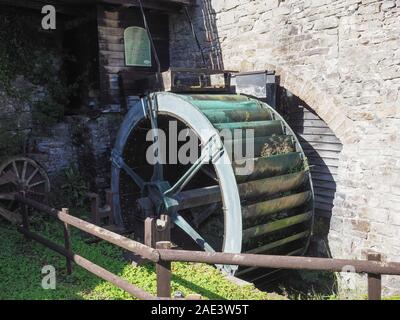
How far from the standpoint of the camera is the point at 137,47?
6.50 m

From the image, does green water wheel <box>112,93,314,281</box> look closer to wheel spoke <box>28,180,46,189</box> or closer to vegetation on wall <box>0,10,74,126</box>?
wheel spoke <box>28,180,46,189</box>

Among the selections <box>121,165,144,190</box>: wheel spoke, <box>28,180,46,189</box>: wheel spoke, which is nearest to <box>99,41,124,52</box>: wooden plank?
<box>121,165,144,190</box>: wheel spoke

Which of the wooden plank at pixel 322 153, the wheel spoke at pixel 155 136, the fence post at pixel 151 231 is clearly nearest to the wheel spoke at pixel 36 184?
the wheel spoke at pixel 155 136

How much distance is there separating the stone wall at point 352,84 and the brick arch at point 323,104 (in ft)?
0.04

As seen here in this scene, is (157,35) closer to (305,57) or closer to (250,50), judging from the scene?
(250,50)

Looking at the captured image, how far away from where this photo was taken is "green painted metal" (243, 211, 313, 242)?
172 inches

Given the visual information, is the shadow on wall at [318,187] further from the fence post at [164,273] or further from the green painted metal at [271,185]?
the fence post at [164,273]

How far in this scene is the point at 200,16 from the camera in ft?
21.7

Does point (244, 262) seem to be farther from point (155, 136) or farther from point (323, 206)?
point (323, 206)

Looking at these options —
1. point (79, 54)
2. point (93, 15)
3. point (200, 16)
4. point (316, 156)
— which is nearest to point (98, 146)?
point (79, 54)

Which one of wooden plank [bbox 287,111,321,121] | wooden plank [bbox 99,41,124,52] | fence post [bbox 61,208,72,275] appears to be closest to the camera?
fence post [bbox 61,208,72,275]

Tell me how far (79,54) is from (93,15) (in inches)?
27.2

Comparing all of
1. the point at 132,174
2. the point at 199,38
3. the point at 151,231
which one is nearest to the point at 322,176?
the point at 132,174

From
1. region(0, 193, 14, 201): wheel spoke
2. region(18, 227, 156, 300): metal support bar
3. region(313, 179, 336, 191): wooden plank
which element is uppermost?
region(313, 179, 336, 191): wooden plank
